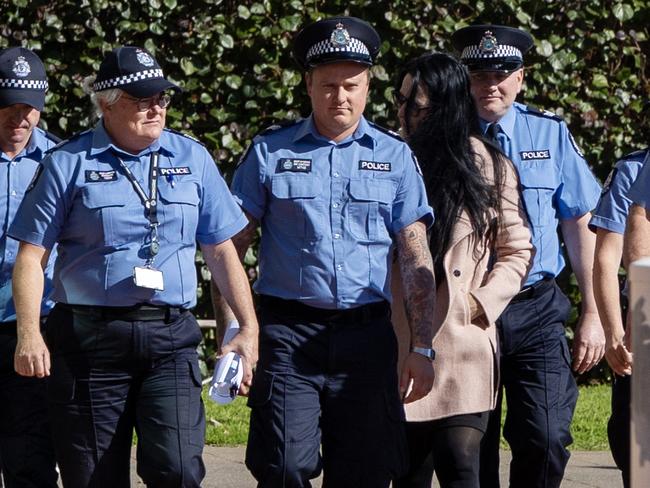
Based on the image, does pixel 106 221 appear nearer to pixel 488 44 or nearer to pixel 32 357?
pixel 32 357

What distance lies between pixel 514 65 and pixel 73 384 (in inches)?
89.5

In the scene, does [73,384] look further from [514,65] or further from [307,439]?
[514,65]

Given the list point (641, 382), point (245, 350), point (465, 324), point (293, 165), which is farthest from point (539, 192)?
point (641, 382)

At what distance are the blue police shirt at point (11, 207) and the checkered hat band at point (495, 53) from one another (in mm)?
1805

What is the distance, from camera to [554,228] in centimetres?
584

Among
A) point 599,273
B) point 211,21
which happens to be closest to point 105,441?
point 599,273

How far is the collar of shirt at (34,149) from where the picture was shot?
579 centimetres

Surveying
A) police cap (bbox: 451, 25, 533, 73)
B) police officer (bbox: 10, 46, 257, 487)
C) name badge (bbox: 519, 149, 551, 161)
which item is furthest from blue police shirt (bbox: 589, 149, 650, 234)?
police officer (bbox: 10, 46, 257, 487)

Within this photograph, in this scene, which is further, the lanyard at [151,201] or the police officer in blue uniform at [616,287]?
the police officer in blue uniform at [616,287]

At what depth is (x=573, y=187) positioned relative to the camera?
5945 mm

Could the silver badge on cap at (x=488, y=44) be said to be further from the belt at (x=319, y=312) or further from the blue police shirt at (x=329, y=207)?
the belt at (x=319, y=312)

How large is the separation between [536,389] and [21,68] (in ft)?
7.93

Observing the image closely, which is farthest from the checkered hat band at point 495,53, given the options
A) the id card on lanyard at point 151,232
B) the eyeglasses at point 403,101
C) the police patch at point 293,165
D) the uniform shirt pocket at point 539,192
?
the id card on lanyard at point 151,232

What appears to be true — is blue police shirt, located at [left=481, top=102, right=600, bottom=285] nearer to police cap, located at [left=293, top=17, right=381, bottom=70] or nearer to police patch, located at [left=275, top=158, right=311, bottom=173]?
police cap, located at [left=293, top=17, right=381, bottom=70]
